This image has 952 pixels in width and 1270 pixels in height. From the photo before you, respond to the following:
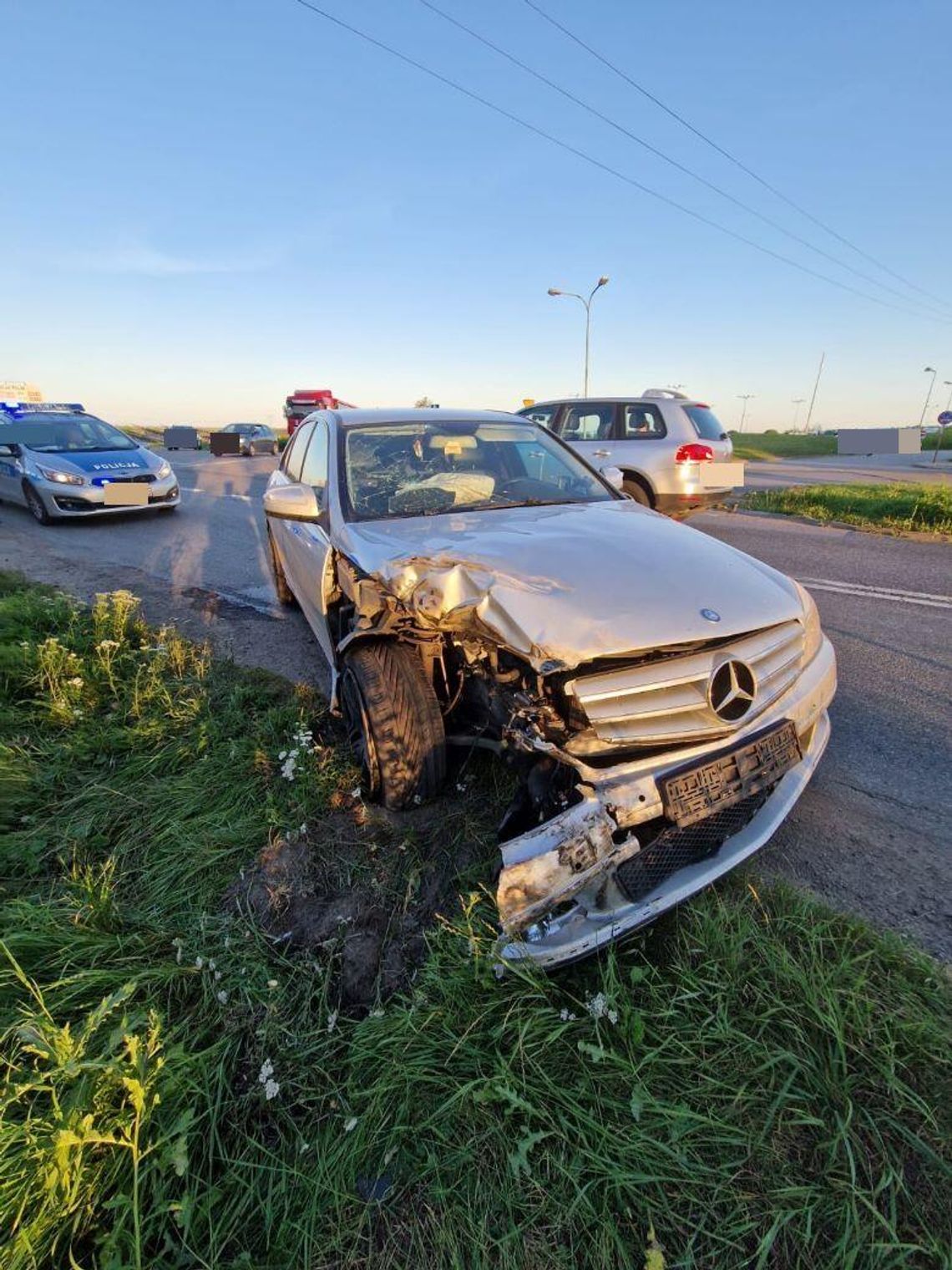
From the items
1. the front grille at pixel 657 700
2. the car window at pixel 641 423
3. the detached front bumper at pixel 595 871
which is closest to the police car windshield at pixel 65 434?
the car window at pixel 641 423

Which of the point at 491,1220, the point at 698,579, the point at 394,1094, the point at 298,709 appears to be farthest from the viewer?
the point at 298,709

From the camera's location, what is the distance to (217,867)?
7.74 feet

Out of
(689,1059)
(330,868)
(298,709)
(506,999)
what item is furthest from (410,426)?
(689,1059)

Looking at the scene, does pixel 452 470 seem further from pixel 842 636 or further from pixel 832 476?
pixel 832 476

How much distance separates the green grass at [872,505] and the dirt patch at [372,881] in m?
8.06

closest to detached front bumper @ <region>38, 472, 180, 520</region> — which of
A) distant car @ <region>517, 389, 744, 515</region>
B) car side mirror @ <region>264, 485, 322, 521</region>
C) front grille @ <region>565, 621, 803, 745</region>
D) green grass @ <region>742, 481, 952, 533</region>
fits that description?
distant car @ <region>517, 389, 744, 515</region>

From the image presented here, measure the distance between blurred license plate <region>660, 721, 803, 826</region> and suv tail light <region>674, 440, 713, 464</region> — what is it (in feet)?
20.5

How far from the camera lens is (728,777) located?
181 cm

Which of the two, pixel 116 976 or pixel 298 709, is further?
pixel 298 709

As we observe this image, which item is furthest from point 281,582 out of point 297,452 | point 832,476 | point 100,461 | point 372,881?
point 832,476

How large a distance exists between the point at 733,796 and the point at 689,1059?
26.5 inches

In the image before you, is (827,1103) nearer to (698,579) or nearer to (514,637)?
(514,637)

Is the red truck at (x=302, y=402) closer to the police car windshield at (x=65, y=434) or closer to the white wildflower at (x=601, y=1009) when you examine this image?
the police car windshield at (x=65, y=434)

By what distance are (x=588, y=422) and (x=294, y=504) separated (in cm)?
639
